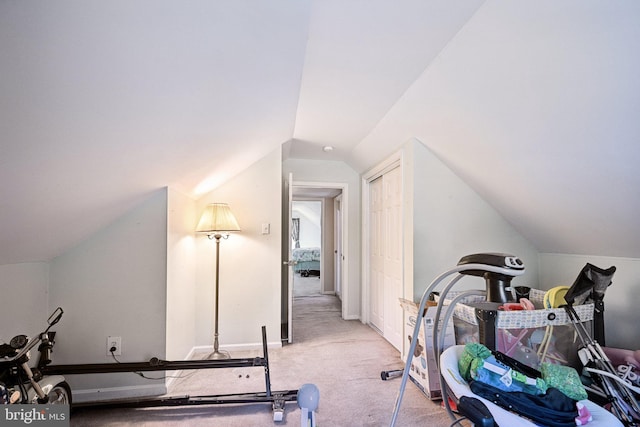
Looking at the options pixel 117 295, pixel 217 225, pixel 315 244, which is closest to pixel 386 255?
pixel 217 225

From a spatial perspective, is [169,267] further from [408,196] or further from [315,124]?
[408,196]

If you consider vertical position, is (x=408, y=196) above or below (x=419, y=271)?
above

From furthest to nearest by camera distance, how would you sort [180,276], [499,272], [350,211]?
[350,211] < [180,276] < [499,272]

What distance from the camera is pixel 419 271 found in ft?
8.59

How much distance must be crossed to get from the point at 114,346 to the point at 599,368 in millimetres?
3083

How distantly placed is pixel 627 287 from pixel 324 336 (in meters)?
2.71

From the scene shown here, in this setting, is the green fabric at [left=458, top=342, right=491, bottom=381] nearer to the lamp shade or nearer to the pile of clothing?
the pile of clothing

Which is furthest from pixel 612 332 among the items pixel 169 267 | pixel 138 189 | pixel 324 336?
pixel 138 189

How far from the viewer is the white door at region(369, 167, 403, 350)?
305 cm

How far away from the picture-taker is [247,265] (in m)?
3.14

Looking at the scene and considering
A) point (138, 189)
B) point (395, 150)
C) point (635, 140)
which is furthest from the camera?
point (395, 150)

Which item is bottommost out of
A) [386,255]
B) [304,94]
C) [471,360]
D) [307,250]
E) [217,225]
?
[471,360]

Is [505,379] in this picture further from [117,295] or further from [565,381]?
[117,295]

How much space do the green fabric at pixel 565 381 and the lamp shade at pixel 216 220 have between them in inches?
96.9
